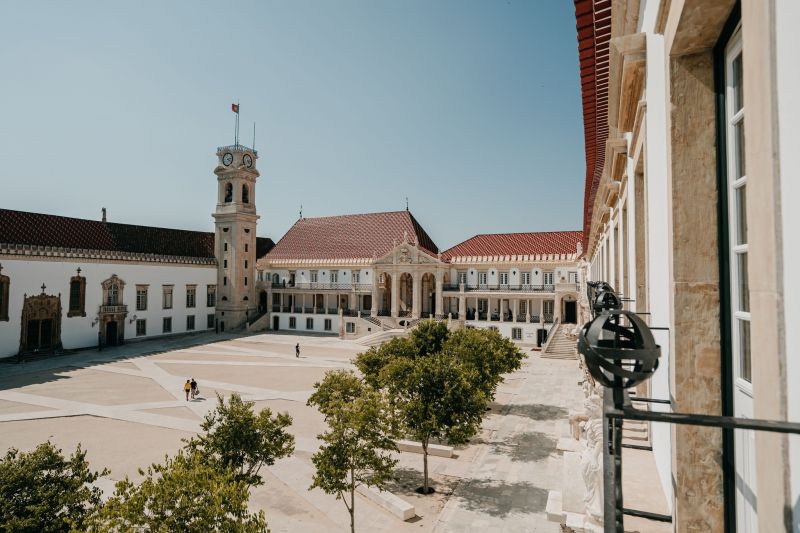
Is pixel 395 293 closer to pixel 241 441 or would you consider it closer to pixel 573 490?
pixel 241 441

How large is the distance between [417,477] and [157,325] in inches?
1716

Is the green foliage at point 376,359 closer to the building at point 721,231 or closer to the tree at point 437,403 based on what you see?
the tree at point 437,403

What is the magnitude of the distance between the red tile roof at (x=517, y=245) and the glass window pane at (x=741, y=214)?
45.2 metres

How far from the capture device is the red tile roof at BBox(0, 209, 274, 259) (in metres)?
41.5

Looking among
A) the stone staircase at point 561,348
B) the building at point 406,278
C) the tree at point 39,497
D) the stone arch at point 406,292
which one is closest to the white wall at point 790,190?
the tree at point 39,497

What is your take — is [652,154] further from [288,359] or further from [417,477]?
[288,359]

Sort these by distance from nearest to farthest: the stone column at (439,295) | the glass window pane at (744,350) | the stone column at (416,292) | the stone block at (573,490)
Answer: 1. the glass window pane at (744,350)
2. the stone block at (573,490)
3. the stone column at (439,295)
4. the stone column at (416,292)

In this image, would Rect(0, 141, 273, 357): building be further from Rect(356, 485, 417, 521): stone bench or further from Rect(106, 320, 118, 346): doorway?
Rect(356, 485, 417, 521): stone bench

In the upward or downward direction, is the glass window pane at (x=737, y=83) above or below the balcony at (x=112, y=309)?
above

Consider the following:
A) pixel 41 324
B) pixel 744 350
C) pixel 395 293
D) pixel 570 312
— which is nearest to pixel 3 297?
pixel 41 324

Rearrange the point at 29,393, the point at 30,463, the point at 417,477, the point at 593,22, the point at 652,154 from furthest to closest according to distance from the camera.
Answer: the point at 29,393
the point at 417,477
the point at 30,463
the point at 593,22
the point at 652,154

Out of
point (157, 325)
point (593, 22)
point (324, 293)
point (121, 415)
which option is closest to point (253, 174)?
point (324, 293)

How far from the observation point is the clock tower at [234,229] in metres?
55.9

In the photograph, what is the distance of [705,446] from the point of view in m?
3.13
